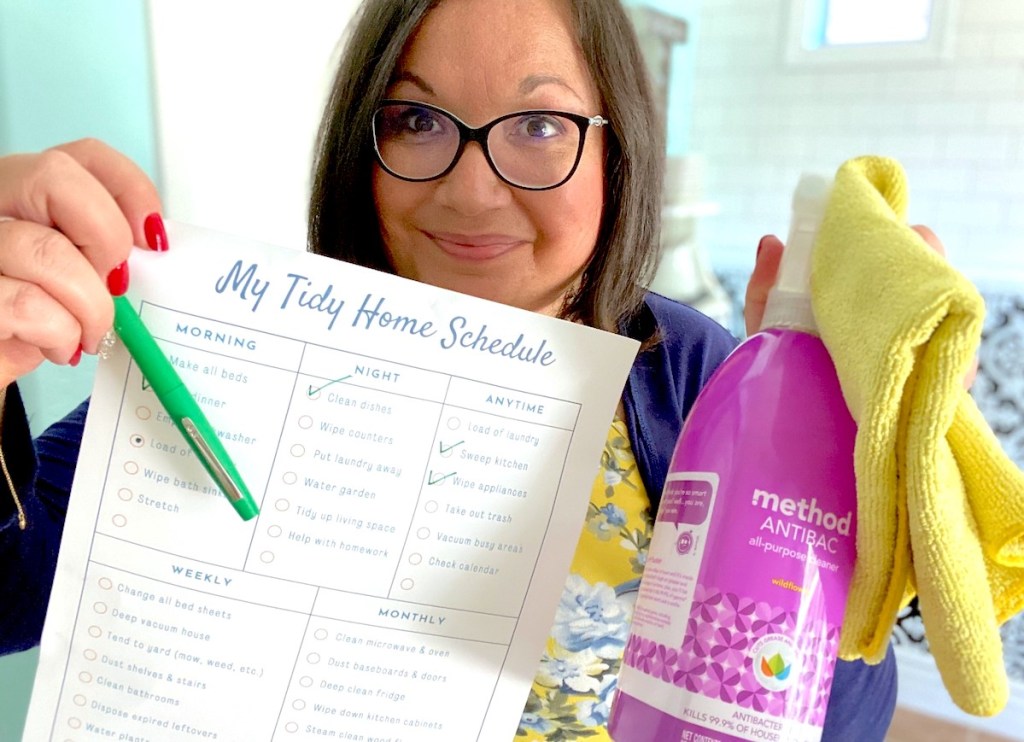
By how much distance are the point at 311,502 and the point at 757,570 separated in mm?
232

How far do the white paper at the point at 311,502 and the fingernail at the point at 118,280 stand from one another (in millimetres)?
10

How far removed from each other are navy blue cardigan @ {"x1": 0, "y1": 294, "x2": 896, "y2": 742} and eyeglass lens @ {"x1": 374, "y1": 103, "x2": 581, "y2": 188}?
0.19 metres

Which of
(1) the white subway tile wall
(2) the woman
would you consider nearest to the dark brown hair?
(2) the woman

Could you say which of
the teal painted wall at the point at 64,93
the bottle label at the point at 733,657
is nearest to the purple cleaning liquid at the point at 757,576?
the bottle label at the point at 733,657

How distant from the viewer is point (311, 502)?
1.35 ft

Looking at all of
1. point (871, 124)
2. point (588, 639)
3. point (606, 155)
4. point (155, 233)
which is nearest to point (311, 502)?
point (155, 233)

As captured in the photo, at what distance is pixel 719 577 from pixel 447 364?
0.57 feet

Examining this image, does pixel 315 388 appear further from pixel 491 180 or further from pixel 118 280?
pixel 491 180

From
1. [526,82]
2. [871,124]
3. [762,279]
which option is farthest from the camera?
[871,124]

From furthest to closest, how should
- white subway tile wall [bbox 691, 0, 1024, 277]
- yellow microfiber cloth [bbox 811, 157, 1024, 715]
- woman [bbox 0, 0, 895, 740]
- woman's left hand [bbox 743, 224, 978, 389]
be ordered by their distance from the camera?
1. white subway tile wall [bbox 691, 0, 1024, 277]
2. woman [bbox 0, 0, 895, 740]
3. woman's left hand [bbox 743, 224, 978, 389]
4. yellow microfiber cloth [bbox 811, 157, 1024, 715]

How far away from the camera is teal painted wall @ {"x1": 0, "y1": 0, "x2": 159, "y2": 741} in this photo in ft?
1.95

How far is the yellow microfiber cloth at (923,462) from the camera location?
332mm

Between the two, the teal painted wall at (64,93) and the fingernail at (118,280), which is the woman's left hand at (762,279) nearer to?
the fingernail at (118,280)

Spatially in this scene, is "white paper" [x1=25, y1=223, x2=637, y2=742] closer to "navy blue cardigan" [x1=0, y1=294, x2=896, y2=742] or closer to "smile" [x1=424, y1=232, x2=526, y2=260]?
"navy blue cardigan" [x1=0, y1=294, x2=896, y2=742]
